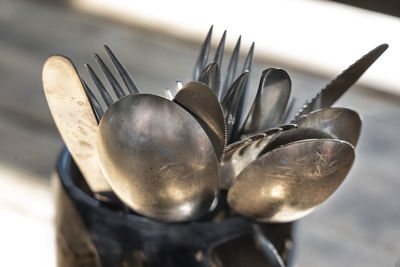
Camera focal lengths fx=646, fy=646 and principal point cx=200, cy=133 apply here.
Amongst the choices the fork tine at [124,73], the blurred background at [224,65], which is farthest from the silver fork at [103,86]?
the blurred background at [224,65]

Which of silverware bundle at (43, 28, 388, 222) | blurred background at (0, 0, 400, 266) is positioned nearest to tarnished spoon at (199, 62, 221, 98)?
silverware bundle at (43, 28, 388, 222)

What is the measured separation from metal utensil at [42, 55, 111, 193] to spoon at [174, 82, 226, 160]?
1.5 inches

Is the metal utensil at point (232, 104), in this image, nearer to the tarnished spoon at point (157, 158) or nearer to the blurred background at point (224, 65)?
the tarnished spoon at point (157, 158)

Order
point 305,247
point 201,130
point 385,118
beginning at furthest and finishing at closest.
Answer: point 385,118
point 305,247
point 201,130

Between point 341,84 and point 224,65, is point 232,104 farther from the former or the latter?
point 224,65

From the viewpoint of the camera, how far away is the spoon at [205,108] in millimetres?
220

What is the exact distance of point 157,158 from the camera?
222 millimetres

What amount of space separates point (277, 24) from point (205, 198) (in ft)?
1.21

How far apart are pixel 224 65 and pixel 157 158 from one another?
309mm

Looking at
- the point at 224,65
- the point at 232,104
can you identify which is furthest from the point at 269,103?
the point at 224,65

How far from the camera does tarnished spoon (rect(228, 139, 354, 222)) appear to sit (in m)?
0.23

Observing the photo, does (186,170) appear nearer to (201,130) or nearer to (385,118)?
(201,130)

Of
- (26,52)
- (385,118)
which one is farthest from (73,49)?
(385,118)

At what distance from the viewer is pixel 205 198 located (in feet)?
0.77
